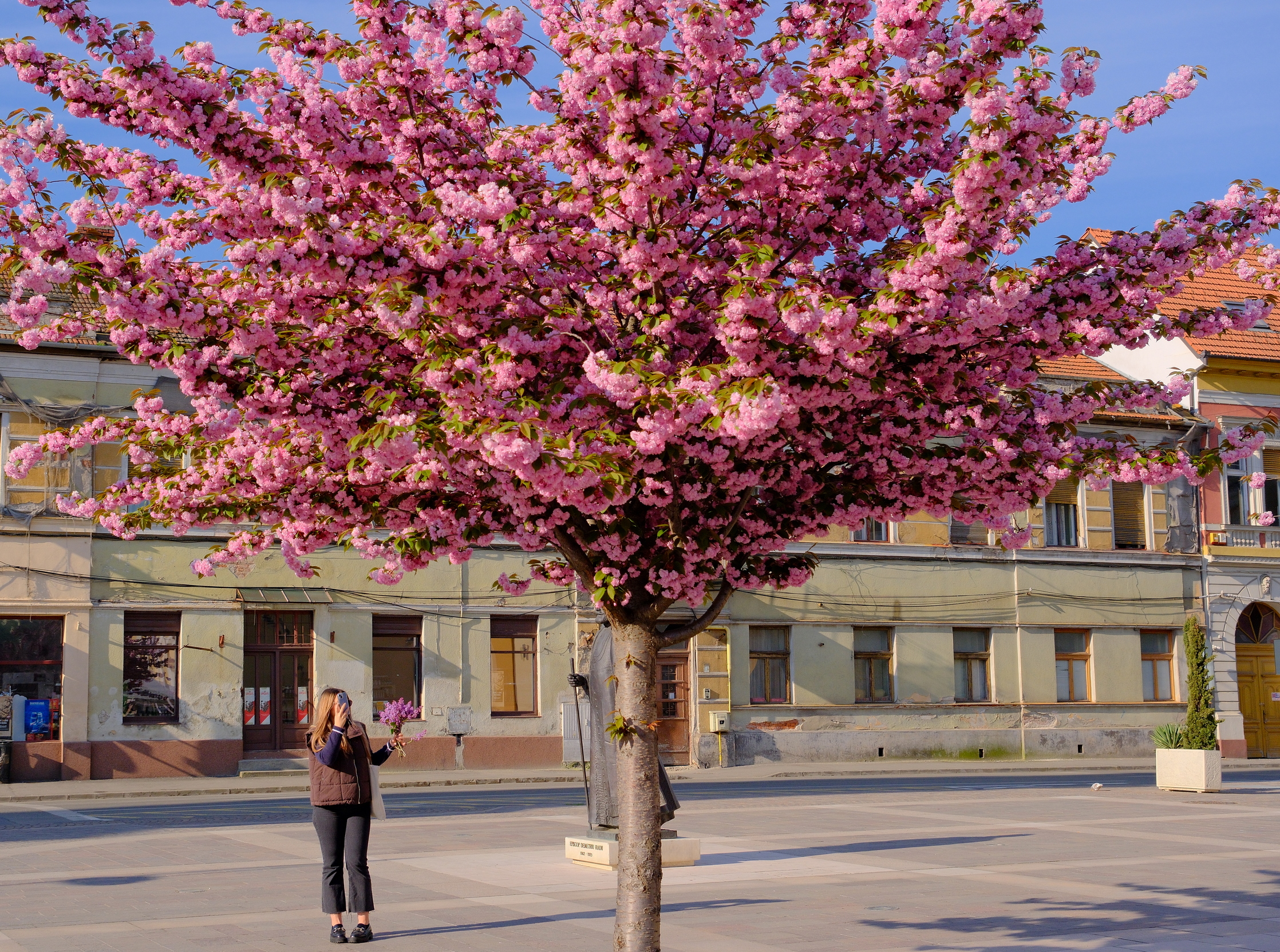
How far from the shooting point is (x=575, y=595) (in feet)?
100

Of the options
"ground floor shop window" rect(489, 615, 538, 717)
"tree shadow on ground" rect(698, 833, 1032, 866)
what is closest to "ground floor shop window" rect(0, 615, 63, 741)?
"ground floor shop window" rect(489, 615, 538, 717)

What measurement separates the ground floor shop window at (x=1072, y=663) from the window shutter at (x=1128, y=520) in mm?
2607

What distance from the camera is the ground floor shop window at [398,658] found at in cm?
2925

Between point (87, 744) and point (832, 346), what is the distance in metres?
23.9

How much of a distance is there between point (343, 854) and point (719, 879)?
13.2ft

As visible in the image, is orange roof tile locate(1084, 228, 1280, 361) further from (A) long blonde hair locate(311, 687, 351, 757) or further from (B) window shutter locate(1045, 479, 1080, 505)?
(A) long blonde hair locate(311, 687, 351, 757)

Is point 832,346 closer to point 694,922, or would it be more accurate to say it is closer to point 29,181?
point 29,181

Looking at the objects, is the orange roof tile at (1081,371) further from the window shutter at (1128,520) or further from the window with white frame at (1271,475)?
the window with white frame at (1271,475)

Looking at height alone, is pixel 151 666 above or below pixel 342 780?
above

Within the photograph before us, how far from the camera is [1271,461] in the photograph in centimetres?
3588

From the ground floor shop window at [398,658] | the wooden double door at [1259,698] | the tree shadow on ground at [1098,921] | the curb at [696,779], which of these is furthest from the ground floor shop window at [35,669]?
the wooden double door at [1259,698]

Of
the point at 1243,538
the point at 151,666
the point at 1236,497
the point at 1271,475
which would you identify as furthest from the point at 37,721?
the point at 1271,475

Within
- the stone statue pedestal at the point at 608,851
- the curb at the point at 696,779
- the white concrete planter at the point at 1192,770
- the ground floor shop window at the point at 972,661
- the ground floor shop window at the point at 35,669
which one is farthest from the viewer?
the ground floor shop window at the point at 972,661

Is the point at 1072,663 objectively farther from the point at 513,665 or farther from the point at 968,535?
the point at 513,665
